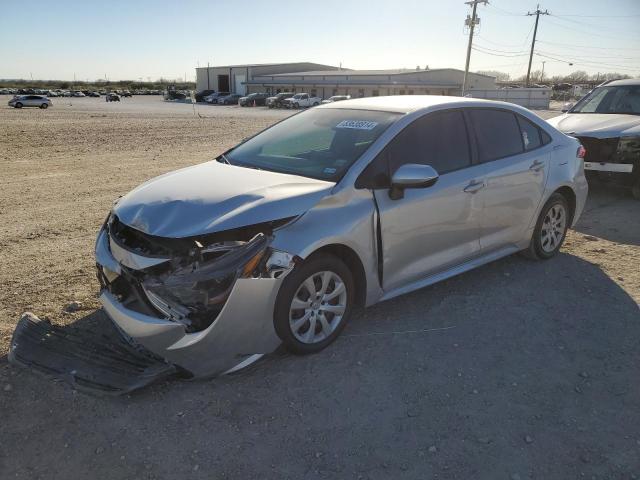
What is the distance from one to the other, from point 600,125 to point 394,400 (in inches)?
285

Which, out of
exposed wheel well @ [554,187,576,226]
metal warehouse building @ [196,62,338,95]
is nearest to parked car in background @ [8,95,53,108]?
metal warehouse building @ [196,62,338,95]

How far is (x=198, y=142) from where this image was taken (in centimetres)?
1689

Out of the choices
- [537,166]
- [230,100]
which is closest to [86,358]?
[537,166]

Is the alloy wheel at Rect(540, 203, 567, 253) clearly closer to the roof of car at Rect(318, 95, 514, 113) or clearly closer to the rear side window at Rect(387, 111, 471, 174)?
the roof of car at Rect(318, 95, 514, 113)

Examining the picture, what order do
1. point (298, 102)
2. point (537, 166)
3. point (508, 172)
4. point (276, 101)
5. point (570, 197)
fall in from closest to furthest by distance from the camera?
1. point (508, 172)
2. point (537, 166)
3. point (570, 197)
4. point (298, 102)
5. point (276, 101)

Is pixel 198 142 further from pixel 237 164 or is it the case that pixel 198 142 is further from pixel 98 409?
pixel 98 409

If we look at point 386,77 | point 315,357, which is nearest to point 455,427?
point 315,357

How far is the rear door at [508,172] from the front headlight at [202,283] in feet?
7.77

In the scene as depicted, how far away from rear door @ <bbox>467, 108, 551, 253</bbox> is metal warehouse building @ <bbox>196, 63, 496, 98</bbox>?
57.2 metres

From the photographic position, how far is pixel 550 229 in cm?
548

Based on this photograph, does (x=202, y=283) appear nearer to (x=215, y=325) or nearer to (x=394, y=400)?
(x=215, y=325)

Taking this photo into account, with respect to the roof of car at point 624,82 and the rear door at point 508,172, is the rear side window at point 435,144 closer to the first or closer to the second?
the rear door at point 508,172

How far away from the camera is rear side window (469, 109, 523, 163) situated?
4582 millimetres

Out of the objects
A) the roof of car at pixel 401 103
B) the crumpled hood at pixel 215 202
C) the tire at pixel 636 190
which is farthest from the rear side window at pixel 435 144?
the tire at pixel 636 190
